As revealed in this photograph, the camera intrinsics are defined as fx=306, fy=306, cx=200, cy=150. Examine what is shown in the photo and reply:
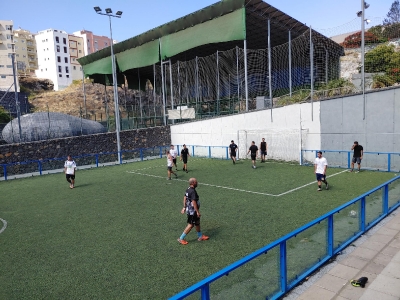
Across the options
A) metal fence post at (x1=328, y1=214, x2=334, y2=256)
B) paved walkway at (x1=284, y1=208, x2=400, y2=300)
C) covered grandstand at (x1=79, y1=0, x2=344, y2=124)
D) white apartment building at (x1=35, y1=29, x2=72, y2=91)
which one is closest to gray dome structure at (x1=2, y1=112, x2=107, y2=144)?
covered grandstand at (x1=79, y1=0, x2=344, y2=124)

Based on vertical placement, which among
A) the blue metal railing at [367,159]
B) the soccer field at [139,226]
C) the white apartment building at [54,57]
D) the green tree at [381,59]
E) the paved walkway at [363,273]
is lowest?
the soccer field at [139,226]

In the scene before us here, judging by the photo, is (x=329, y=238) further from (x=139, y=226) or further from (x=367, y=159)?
(x=367, y=159)

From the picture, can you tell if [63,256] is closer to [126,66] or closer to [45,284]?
[45,284]

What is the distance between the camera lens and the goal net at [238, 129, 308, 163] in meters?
20.5

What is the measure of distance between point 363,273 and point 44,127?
2374 centimetres

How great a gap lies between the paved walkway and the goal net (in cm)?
1323

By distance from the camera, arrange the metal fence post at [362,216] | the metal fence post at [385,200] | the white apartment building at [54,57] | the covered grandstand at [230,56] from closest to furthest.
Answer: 1. the metal fence post at [362,216]
2. the metal fence post at [385,200]
3. the covered grandstand at [230,56]
4. the white apartment building at [54,57]

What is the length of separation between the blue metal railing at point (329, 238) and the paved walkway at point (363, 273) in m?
0.16

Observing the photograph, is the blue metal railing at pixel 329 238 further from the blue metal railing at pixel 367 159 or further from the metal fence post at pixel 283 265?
the blue metal railing at pixel 367 159

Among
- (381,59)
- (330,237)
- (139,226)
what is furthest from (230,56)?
(330,237)

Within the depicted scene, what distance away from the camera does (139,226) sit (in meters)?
9.40

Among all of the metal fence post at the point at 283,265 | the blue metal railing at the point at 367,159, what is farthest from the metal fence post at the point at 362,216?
the blue metal railing at the point at 367,159

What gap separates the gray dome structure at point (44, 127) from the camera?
22547 mm

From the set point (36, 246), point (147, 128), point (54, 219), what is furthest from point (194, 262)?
point (147, 128)
